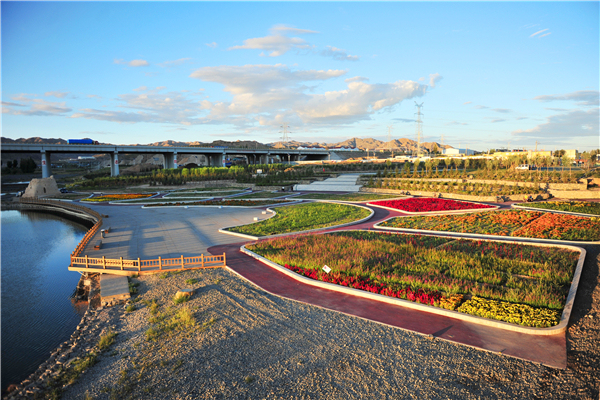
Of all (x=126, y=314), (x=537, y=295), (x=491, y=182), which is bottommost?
(x=126, y=314)

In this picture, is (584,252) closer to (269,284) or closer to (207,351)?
(269,284)

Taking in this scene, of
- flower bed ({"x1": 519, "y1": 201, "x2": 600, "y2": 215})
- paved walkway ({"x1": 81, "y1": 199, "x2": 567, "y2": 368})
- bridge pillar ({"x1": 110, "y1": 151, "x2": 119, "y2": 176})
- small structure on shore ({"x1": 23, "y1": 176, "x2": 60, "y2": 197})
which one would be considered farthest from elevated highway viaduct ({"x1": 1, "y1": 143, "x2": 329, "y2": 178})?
flower bed ({"x1": 519, "y1": 201, "x2": 600, "y2": 215})

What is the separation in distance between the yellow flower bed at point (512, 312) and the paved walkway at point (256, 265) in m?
0.45

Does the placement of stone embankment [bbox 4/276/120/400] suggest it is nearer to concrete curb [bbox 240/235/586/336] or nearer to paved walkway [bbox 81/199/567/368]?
paved walkway [bbox 81/199/567/368]

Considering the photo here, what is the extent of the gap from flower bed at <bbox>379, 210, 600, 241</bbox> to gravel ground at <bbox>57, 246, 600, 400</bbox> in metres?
9.18

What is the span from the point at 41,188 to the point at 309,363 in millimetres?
60181

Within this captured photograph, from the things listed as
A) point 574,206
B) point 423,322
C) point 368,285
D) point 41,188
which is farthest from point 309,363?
point 41,188

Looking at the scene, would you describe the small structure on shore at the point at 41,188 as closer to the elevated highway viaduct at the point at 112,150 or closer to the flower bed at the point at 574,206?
the elevated highway viaduct at the point at 112,150

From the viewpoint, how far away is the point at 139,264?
1572 cm

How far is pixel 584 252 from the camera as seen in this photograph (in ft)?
51.8

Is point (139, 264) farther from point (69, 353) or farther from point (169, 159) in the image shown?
point (169, 159)

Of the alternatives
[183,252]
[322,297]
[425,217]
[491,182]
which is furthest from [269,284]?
[491,182]

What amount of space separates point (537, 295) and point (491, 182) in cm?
3468

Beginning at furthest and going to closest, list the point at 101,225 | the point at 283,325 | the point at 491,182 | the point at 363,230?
the point at 491,182, the point at 101,225, the point at 363,230, the point at 283,325
